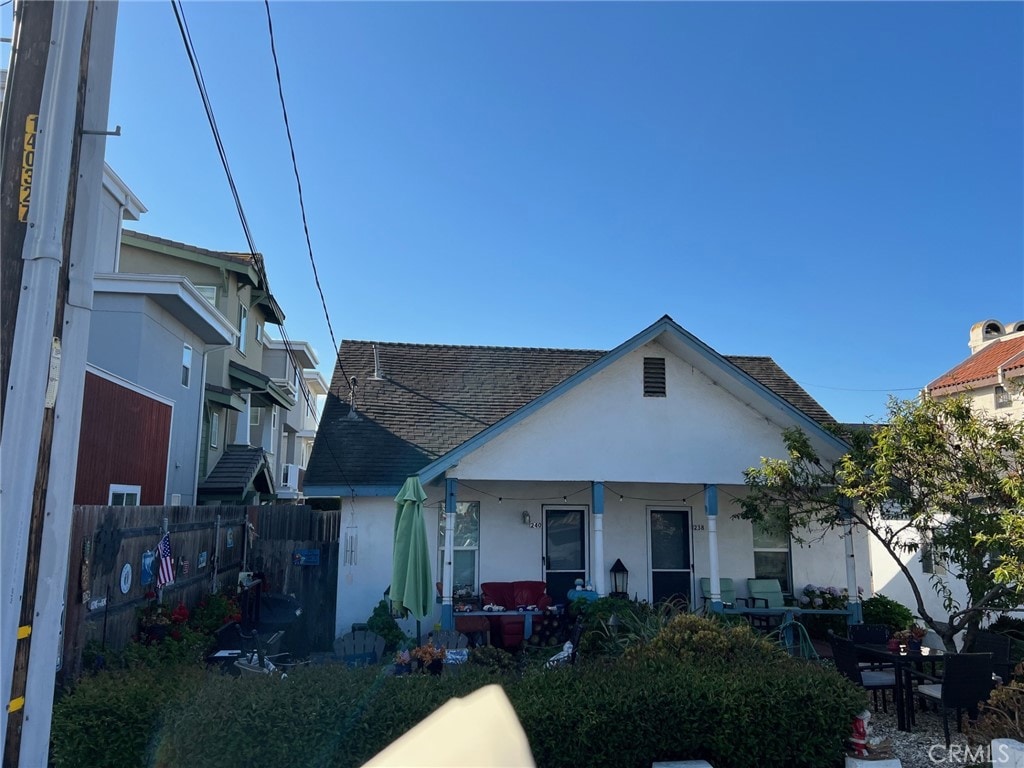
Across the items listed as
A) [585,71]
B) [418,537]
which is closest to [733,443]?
[418,537]

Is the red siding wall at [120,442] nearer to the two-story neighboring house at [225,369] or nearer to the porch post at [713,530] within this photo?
the two-story neighboring house at [225,369]

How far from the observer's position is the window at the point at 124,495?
1165 cm

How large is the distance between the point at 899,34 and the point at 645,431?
261 inches

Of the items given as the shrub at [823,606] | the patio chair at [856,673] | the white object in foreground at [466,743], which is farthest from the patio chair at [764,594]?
the white object in foreground at [466,743]

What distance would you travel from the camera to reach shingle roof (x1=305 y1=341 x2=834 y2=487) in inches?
511

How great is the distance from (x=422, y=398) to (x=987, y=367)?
16969 millimetres

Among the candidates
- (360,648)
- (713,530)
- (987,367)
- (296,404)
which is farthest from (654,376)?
(296,404)

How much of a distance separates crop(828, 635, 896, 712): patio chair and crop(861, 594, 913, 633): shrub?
4.41m

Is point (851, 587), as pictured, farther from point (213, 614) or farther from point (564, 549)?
point (213, 614)

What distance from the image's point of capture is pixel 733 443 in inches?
481

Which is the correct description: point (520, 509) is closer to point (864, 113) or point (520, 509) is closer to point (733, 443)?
point (733, 443)

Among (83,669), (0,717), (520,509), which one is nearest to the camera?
(0,717)

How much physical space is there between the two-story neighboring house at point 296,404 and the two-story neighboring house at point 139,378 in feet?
20.7

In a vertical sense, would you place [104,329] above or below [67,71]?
above
